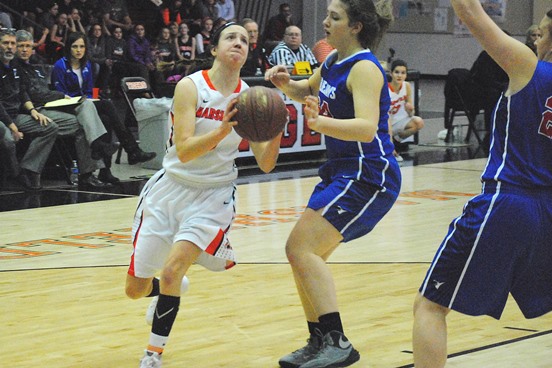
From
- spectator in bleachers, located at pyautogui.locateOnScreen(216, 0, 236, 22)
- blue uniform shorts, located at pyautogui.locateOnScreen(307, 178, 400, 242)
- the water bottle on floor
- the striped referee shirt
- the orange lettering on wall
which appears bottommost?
the water bottle on floor

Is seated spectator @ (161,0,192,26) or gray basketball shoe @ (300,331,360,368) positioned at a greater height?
seated spectator @ (161,0,192,26)

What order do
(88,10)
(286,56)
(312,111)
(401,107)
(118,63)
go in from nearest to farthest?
(312,111) → (401,107) → (286,56) → (118,63) → (88,10)

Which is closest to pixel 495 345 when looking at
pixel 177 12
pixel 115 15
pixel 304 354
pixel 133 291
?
pixel 304 354

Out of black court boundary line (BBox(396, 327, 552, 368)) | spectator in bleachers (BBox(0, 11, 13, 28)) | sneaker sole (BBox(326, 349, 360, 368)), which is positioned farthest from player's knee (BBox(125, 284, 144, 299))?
spectator in bleachers (BBox(0, 11, 13, 28))

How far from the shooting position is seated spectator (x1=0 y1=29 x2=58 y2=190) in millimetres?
10648

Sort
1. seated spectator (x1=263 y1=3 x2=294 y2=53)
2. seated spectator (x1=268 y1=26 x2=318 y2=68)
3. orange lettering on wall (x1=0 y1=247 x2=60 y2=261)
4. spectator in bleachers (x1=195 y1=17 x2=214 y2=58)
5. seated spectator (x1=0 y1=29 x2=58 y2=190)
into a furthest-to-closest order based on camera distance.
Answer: seated spectator (x1=263 y1=3 x2=294 y2=53), spectator in bleachers (x1=195 y1=17 x2=214 y2=58), seated spectator (x1=268 y1=26 x2=318 y2=68), seated spectator (x1=0 y1=29 x2=58 y2=190), orange lettering on wall (x1=0 y1=247 x2=60 y2=261)

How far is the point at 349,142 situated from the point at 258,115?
524 mm

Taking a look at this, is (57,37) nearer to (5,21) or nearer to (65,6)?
(65,6)

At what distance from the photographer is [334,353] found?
477 centimetres

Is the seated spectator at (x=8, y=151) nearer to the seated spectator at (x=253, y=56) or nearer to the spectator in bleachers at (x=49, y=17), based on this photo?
the seated spectator at (x=253, y=56)

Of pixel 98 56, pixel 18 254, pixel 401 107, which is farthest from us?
pixel 98 56

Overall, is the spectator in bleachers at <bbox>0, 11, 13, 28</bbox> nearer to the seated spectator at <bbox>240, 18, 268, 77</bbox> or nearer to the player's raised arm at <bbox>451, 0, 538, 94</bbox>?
the seated spectator at <bbox>240, 18, 268, 77</bbox>

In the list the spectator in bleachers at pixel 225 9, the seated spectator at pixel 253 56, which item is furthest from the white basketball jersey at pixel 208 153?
the spectator in bleachers at pixel 225 9

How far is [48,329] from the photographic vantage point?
5.48 meters
